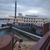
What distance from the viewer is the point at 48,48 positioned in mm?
662

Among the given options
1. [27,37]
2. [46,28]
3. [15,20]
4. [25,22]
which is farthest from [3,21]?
[46,28]

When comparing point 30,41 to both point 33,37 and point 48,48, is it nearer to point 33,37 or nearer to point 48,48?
point 33,37

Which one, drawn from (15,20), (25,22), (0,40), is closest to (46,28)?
(0,40)

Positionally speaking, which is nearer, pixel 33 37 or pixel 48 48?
pixel 48 48

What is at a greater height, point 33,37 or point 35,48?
point 35,48

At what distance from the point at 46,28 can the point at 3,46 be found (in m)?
0.33

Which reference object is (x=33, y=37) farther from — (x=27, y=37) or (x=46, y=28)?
(x=46, y=28)

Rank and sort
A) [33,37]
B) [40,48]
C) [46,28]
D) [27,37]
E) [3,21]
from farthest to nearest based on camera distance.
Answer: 1. [3,21]
2. [27,37]
3. [33,37]
4. [46,28]
5. [40,48]

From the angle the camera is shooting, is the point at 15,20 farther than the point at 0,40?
Yes

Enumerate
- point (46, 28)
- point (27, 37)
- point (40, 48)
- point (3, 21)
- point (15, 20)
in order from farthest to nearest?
point (15, 20) < point (3, 21) < point (27, 37) < point (46, 28) < point (40, 48)

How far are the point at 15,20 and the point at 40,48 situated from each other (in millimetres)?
4968

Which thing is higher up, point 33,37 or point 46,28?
point 46,28

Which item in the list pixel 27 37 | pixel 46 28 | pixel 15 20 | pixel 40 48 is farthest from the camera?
pixel 15 20

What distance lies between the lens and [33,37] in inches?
96.9
